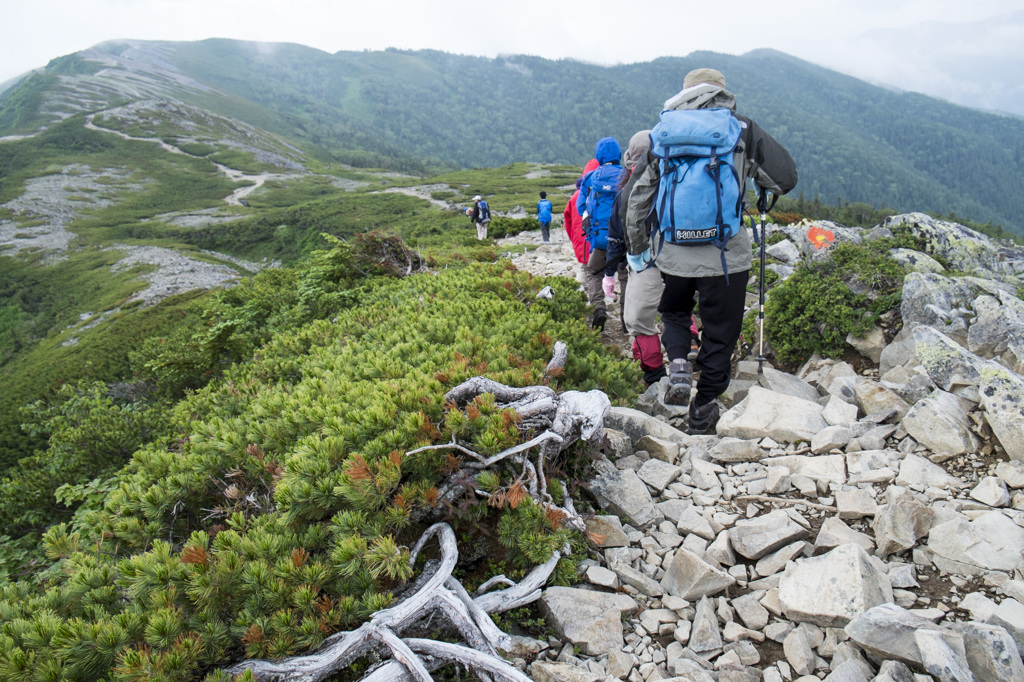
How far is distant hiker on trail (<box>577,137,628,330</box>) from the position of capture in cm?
727

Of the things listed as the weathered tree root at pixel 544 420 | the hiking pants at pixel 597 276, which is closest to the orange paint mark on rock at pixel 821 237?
the hiking pants at pixel 597 276

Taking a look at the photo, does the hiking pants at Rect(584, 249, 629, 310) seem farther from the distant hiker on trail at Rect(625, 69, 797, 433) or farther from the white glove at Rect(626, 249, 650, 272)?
the distant hiker on trail at Rect(625, 69, 797, 433)

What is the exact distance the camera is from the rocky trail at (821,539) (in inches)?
85.9

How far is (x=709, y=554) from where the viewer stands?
290 centimetres

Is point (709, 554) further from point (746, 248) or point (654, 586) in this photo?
point (746, 248)

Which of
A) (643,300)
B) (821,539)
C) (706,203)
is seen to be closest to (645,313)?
(643,300)

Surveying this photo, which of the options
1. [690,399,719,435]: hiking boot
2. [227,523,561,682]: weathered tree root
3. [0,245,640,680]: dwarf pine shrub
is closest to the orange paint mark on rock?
[690,399,719,435]: hiking boot

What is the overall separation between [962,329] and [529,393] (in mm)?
4823

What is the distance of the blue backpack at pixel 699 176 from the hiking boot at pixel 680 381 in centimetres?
120

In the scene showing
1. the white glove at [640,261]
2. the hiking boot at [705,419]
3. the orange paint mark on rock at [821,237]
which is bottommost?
the hiking boot at [705,419]

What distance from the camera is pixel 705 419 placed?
4.77 metres

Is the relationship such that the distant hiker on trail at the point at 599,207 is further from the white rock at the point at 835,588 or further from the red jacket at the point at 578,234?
the white rock at the point at 835,588

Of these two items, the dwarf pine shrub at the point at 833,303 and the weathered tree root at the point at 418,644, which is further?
the dwarf pine shrub at the point at 833,303

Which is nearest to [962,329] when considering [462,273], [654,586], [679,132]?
[679,132]
